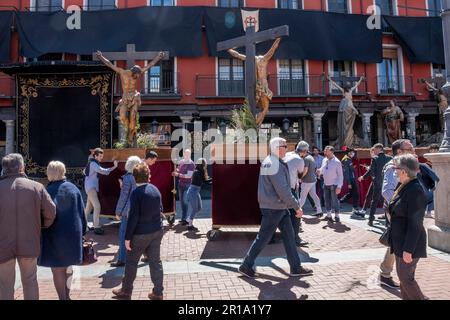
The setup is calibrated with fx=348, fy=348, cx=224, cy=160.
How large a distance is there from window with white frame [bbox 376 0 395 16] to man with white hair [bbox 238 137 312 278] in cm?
2072

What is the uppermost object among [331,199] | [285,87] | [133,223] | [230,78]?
[230,78]

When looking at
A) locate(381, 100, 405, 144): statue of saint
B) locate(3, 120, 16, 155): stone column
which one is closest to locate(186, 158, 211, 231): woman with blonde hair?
locate(381, 100, 405, 144): statue of saint

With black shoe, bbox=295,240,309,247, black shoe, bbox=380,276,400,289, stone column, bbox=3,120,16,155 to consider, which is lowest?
black shoe, bbox=380,276,400,289

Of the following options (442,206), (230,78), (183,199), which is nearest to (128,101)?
(183,199)

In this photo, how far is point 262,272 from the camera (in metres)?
4.86

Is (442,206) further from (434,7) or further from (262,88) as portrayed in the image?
(434,7)

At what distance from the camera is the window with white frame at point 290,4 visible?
20141mm

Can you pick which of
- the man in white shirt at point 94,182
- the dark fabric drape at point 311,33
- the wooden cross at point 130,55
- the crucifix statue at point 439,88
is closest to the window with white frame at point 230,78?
the dark fabric drape at point 311,33

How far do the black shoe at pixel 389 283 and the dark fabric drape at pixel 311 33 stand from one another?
52.1 ft

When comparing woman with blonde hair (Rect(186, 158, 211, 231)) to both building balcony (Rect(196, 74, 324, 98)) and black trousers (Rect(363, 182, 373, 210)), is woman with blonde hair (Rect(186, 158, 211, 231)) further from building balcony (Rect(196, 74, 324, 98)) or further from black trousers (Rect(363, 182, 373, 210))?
building balcony (Rect(196, 74, 324, 98))

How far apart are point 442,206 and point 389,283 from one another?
2256mm

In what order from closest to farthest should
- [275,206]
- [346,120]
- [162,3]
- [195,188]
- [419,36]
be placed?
1. [275,206]
2. [195,188]
3. [346,120]
4. [162,3]
5. [419,36]

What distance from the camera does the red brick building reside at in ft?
61.5

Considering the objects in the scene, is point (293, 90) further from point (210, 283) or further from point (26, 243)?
point (26, 243)
